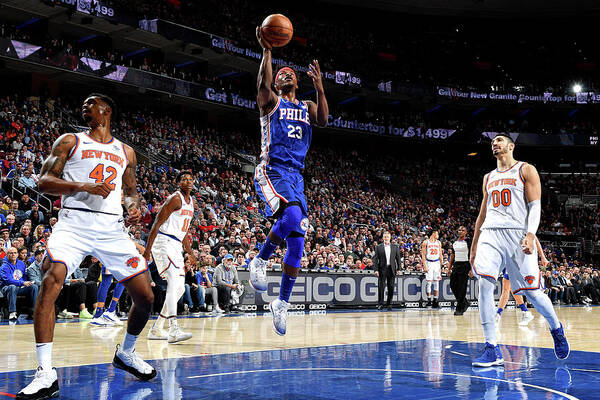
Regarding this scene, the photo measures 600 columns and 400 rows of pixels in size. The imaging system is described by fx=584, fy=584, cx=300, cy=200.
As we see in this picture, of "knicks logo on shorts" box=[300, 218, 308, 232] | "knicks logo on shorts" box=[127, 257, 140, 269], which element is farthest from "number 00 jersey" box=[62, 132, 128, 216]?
"knicks logo on shorts" box=[300, 218, 308, 232]

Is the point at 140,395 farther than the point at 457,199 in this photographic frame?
No

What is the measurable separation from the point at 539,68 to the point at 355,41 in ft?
46.7

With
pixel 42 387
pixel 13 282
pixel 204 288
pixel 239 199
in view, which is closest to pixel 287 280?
pixel 42 387

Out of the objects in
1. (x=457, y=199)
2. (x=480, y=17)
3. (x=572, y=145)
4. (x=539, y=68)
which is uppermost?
(x=480, y=17)

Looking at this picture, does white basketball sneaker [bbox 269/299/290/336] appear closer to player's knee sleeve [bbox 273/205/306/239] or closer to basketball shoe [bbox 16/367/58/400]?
player's knee sleeve [bbox 273/205/306/239]

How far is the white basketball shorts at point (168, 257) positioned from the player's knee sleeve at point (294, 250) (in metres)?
2.10

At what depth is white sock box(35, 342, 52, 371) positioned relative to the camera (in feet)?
12.3

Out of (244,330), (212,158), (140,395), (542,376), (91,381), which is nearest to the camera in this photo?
(140,395)

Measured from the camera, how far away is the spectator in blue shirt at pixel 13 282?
997 centimetres

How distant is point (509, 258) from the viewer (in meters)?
5.77

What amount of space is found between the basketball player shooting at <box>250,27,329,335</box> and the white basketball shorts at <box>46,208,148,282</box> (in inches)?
62.3

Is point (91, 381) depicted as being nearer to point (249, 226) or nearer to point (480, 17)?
point (249, 226)

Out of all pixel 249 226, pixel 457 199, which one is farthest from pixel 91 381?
pixel 457 199

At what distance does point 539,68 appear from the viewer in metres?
41.4
